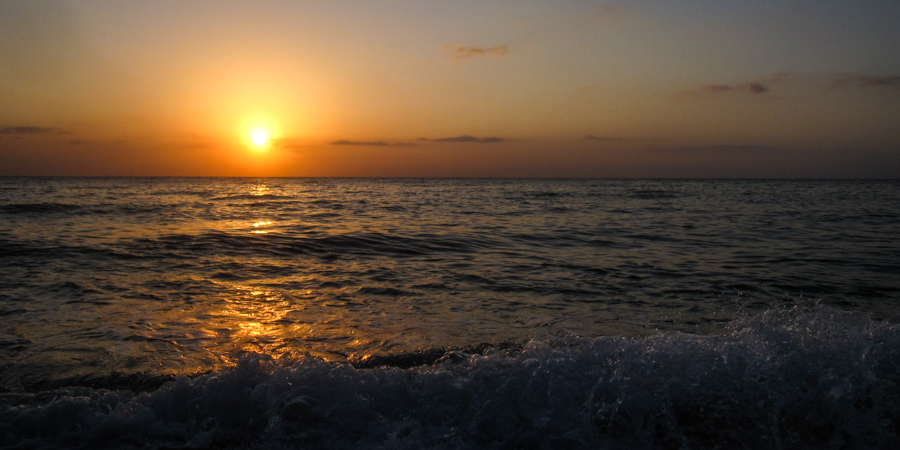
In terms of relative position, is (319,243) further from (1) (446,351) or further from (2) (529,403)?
(2) (529,403)

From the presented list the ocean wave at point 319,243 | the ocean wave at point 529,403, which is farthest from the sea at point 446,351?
the ocean wave at point 319,243

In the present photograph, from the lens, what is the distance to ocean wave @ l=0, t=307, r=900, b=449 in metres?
3.42

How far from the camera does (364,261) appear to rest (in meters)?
9.78

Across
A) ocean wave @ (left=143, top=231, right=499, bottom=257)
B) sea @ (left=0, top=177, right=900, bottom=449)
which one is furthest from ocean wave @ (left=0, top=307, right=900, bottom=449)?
ocean wave @ (left=143, top=231, right=499, bottom=257)

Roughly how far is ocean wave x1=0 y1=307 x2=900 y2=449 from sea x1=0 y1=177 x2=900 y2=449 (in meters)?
0.01

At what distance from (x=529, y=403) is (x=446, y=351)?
127 centimetres

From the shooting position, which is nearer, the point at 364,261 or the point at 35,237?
the point at 364,261

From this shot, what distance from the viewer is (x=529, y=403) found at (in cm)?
372

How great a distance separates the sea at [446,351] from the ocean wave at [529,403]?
0.05ft

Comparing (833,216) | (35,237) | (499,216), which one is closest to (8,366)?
(35,237)

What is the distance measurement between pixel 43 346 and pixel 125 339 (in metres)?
0.66

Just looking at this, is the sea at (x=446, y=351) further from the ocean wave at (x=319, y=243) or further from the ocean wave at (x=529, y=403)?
the ocean wave at (x=319, y=243)

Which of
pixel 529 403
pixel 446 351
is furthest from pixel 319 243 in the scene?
pixel 529 403

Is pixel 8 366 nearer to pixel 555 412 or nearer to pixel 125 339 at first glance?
pixel 125 339
